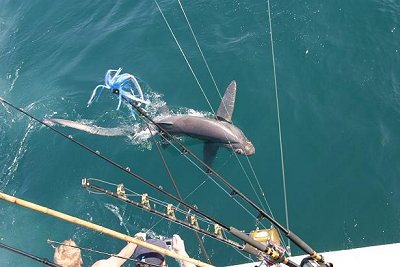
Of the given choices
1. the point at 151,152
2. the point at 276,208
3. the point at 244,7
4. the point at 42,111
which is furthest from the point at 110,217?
the point at 244,7

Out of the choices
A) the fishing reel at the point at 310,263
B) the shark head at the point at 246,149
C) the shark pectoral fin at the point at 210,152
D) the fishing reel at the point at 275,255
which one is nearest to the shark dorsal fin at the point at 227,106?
the shark pectoral fin at the point at 210,152

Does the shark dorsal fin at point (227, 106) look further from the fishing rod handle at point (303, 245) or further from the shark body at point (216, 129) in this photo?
the fishing rod handle at point (303, 245)

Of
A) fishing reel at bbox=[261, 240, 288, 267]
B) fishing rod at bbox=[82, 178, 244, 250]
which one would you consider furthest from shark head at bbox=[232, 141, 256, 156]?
fishing reel at bbox=[261, 240, 288, 267]

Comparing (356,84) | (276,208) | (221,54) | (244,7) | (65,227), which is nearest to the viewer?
(276,208)

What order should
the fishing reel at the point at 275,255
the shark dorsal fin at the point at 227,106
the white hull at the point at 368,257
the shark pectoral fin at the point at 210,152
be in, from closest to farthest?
the fishing reel at the point at 275,255 < the white hull at the point at 368,257 < the shark pectoral fin at the point at 210,152 < the shark dorsal fin at the point at 227,106

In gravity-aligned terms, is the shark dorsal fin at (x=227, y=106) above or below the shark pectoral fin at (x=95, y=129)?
above

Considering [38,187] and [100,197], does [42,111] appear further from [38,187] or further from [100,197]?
[100,197]

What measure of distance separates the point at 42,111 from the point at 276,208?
994cm

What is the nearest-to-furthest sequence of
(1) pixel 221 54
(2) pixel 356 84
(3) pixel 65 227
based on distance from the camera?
(3) pixel 65 227, (2) pixel 356 84, (1) pixel 221 54

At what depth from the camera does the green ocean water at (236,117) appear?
1258 centimetres

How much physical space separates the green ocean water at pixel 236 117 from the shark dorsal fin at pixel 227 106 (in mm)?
505

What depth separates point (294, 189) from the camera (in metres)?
12.9

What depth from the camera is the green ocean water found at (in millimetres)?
12578

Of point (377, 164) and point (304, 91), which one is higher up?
point (304, 91)
